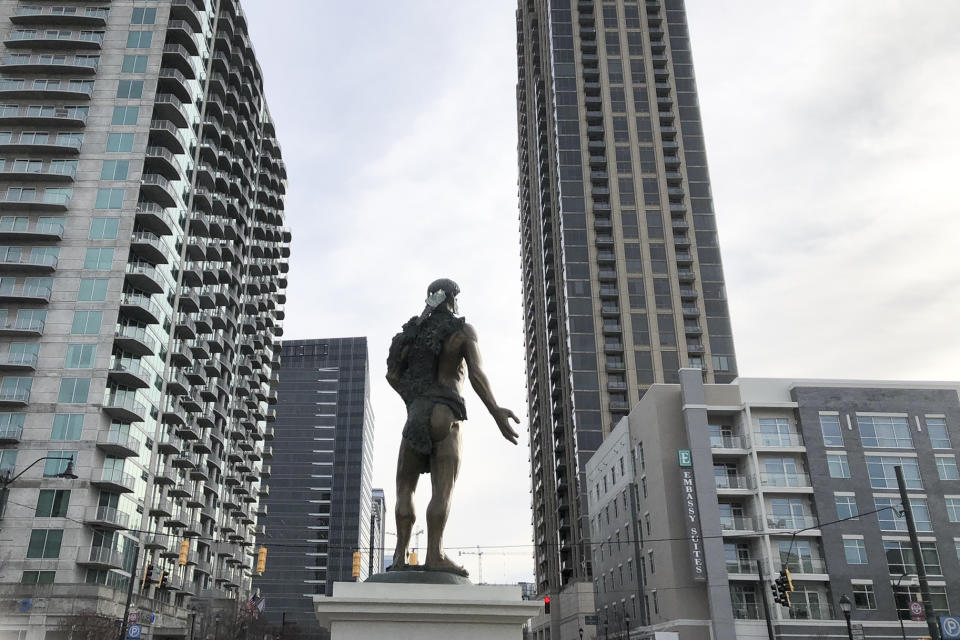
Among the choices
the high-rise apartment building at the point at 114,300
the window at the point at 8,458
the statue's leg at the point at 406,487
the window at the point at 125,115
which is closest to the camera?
the statue's leg at the point at 406,487

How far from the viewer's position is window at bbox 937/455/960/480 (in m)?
53.2

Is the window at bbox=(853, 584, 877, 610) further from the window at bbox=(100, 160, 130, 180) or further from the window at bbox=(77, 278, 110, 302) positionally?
the window at bbox=(100, 160, 130, 180)

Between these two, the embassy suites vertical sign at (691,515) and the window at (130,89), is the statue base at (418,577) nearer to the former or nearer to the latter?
the embassy suites vertical sign at (691,515)

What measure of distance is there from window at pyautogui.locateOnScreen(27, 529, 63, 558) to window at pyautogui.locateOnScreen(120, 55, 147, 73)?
38404 mm

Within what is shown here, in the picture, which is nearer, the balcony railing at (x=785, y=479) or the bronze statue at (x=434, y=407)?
the bronze statue at (x=434, y=407)

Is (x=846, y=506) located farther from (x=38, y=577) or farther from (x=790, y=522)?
(x=38, y=577)

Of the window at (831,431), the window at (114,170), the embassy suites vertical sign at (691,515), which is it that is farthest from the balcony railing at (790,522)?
the window at (114,170)

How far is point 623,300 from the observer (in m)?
91.2

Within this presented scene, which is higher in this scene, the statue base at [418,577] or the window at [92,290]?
the window at [92,290]

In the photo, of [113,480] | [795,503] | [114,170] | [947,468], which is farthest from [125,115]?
[947,468]

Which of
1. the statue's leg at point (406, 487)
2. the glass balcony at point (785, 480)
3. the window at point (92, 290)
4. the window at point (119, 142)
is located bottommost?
the statue's leg at point (406, 487)

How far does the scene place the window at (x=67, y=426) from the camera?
5728 cm

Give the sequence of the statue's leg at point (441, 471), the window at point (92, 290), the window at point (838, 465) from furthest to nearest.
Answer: the window at point (92, 290), the window at point (838, 465), the statue's leg at point (441, 471)

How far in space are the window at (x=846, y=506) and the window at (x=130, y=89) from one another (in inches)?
2451
